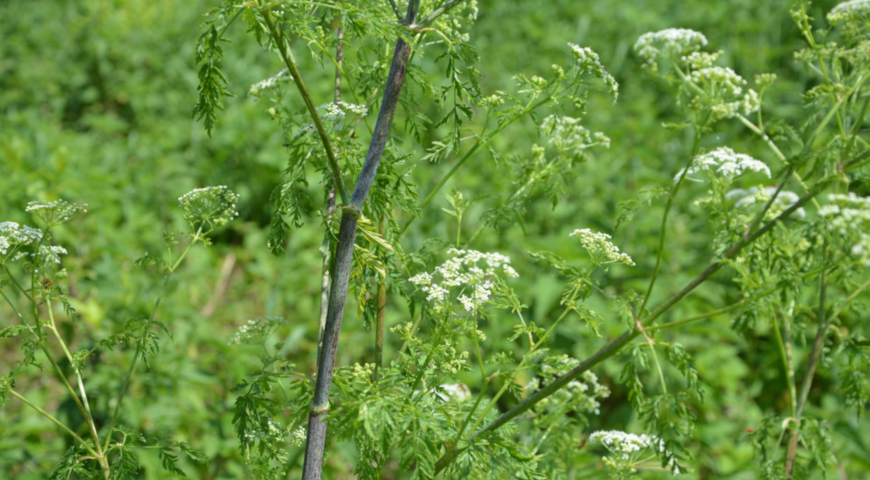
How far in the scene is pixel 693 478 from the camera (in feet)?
13.4

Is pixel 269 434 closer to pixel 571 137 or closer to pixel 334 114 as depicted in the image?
pixel 334 114

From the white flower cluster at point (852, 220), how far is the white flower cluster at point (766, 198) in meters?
0.26

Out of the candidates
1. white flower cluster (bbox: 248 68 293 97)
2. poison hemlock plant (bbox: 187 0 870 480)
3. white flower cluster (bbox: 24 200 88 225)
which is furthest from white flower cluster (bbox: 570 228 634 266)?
white flower cluster (bbox: 24 200 88 225)

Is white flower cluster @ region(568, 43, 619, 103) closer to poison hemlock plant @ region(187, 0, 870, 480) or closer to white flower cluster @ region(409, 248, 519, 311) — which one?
poison hemlock plant @ region(187, 0, 870, 480)

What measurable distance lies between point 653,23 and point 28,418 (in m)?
7.15

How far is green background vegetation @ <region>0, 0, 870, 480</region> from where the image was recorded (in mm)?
3979

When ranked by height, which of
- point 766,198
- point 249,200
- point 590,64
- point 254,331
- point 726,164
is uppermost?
point 590,64

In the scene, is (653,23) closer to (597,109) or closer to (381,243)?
(597,109)

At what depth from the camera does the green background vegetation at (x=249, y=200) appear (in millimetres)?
3979

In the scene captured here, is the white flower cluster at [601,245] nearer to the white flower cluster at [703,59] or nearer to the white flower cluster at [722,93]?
the white flower cluster at [722,93]

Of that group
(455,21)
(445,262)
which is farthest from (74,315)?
(455,21)

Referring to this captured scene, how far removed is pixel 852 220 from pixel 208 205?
1.71 m

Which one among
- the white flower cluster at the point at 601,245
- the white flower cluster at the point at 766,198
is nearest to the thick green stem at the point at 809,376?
the white flower cluster at the point at 766,198

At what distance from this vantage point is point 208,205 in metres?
1.87
